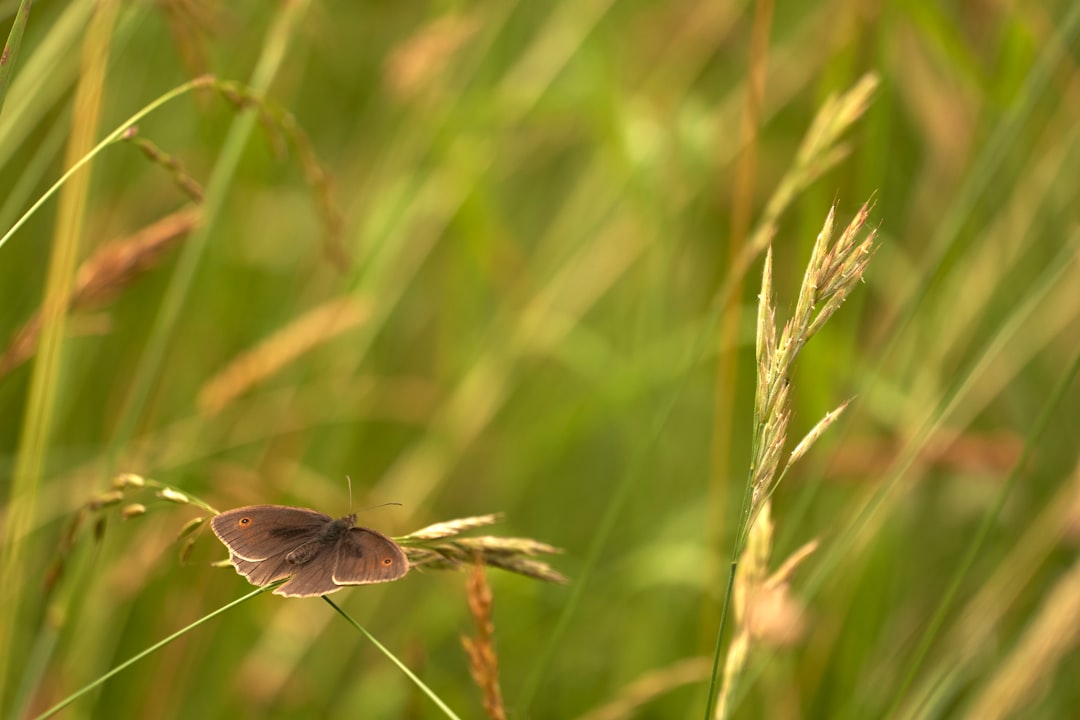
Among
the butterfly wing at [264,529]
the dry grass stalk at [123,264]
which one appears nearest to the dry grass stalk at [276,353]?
the dry grass stalk at [123,264]

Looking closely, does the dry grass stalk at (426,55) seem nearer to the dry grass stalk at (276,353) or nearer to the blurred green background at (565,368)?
the blurred green background at (565,368)

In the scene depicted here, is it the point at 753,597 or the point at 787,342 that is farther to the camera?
the point at 753,597

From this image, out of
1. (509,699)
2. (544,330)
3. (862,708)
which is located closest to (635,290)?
(544,330)

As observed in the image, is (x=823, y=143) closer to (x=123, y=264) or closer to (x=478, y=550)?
(x=478, y=550)

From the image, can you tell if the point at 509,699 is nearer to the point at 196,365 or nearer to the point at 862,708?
the point at 862,708

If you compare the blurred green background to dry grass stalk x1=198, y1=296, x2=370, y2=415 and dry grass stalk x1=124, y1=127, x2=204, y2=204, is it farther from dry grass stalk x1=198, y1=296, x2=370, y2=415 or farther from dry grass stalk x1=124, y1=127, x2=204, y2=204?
dry grass stalk x1=124, y1=127, x2=204, y2=204

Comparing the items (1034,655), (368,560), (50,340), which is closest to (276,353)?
(50,340)
